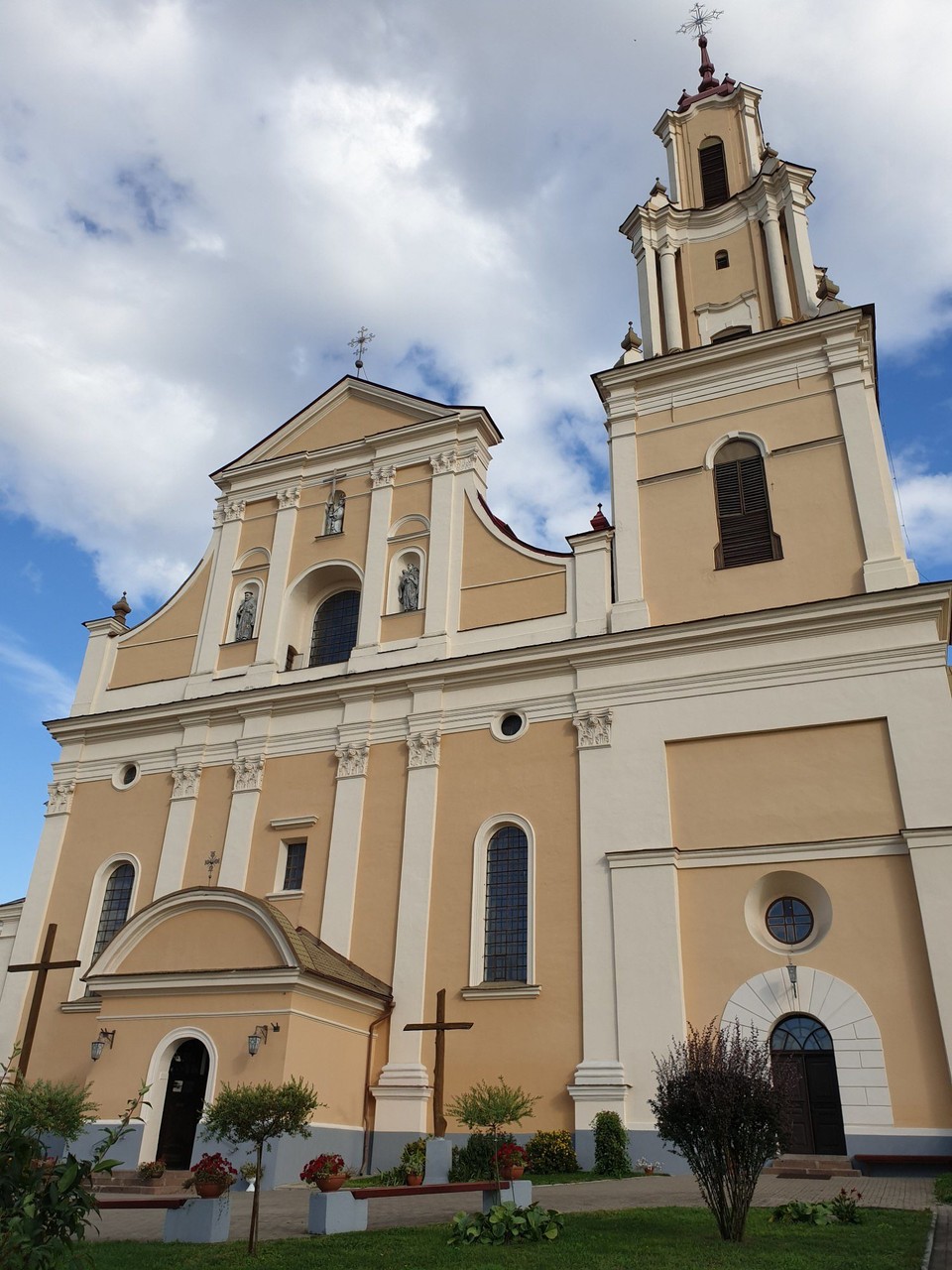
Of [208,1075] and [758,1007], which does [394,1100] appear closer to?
[208,1075]

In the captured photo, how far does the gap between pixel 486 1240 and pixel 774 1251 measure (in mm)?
2592

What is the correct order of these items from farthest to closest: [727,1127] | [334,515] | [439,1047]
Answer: [334,515] < [439,1047] < [727,1127]

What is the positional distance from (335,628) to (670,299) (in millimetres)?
11178

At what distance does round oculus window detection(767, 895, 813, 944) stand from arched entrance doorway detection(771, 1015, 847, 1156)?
1.26m

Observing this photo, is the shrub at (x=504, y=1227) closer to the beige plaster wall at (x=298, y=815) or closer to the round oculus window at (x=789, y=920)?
the round oculus window at (x=789, y=920)

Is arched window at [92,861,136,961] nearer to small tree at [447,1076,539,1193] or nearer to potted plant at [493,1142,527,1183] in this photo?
small tree at [447,1076,539,1193]

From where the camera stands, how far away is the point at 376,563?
24109 millimetres

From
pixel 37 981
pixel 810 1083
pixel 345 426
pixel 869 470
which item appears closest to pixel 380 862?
pixel 37 981

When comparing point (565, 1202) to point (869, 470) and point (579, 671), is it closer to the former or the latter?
point (579, 671)

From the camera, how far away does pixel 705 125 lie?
2773 centimetres

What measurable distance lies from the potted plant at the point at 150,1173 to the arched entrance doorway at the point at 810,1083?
9.46 metres

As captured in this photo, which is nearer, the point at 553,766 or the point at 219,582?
the point at 553,766

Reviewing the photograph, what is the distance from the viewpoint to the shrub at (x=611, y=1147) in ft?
52.0

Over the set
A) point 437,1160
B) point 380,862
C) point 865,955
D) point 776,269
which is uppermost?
point 776,269
